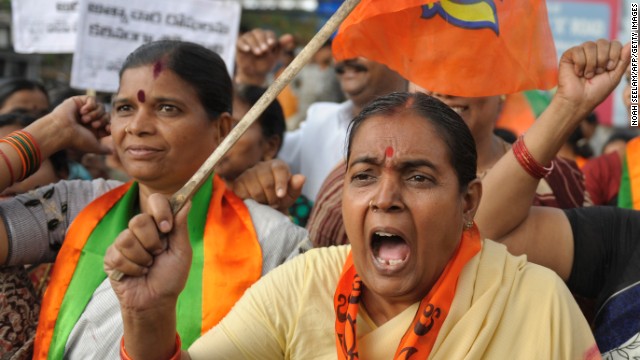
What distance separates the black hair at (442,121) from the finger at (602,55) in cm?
54

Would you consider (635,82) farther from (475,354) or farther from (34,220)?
(34,220)

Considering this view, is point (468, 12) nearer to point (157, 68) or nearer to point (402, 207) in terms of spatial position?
point (402, 207)

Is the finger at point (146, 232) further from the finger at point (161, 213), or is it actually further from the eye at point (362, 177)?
the eye at point (362, 177)

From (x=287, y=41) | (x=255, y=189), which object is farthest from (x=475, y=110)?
(x=287, y=41)

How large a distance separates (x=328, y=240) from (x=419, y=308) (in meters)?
1.12

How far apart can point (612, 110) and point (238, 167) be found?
8178 millimetres

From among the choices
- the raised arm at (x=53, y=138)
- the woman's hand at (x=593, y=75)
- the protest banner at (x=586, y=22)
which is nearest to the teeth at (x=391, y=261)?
the woman's hand at (x=593, y=75)

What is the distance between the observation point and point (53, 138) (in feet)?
10.2

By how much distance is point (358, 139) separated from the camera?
8.00ft

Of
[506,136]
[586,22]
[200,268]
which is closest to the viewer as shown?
[200,268]

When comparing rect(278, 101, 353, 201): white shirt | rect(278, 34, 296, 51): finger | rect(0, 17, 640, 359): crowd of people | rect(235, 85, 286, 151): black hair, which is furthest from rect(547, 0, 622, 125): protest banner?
rect(0, 17, 640, 359): crowd of people

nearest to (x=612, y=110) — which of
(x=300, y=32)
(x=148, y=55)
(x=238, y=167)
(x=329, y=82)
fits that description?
(x=329, y=82)

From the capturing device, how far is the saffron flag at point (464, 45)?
2957mm

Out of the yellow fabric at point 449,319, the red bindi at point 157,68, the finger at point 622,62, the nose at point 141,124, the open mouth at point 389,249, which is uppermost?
the finger at point 622,62
